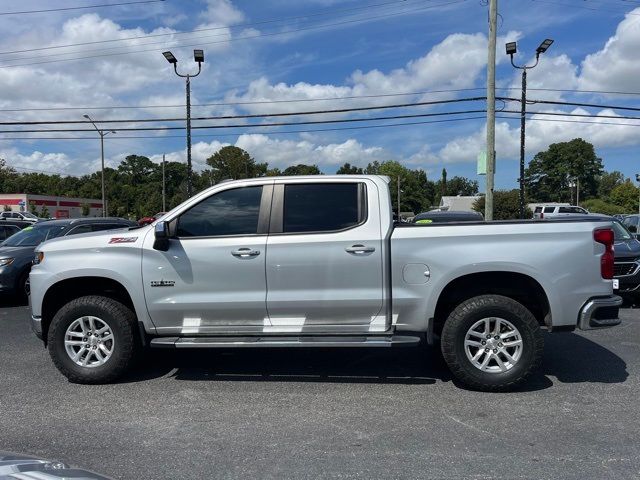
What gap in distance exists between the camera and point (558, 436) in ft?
13.8

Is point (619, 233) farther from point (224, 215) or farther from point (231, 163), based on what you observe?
point (231, 163)

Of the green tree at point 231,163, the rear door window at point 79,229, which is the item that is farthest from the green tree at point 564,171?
the rear door window at point 79,229

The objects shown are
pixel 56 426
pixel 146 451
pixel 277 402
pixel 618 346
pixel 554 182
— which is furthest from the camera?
pixel 554 182

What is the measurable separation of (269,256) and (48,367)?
10.2ft

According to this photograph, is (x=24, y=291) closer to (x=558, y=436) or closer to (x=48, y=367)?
(x=48, y=367)

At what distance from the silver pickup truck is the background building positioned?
62178mm

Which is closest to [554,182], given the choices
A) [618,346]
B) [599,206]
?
[599,206]

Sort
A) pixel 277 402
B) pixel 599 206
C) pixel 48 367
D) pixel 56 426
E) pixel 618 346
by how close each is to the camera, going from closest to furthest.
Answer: pixel 56 426 → pixel 277 402 → pixel 48 367 → pixel 618 346 → pixel 599 206

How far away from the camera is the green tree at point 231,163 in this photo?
78750 mm

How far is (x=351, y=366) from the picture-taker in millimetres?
6184

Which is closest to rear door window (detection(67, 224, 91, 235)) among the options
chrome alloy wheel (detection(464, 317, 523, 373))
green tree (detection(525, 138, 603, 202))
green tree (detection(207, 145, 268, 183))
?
chrome alloy wheel (detection(464, 317, 523, 373))

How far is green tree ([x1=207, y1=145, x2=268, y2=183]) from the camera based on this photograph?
258ft

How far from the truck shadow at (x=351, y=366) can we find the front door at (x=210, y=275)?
76cm

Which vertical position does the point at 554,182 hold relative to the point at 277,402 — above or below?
above
